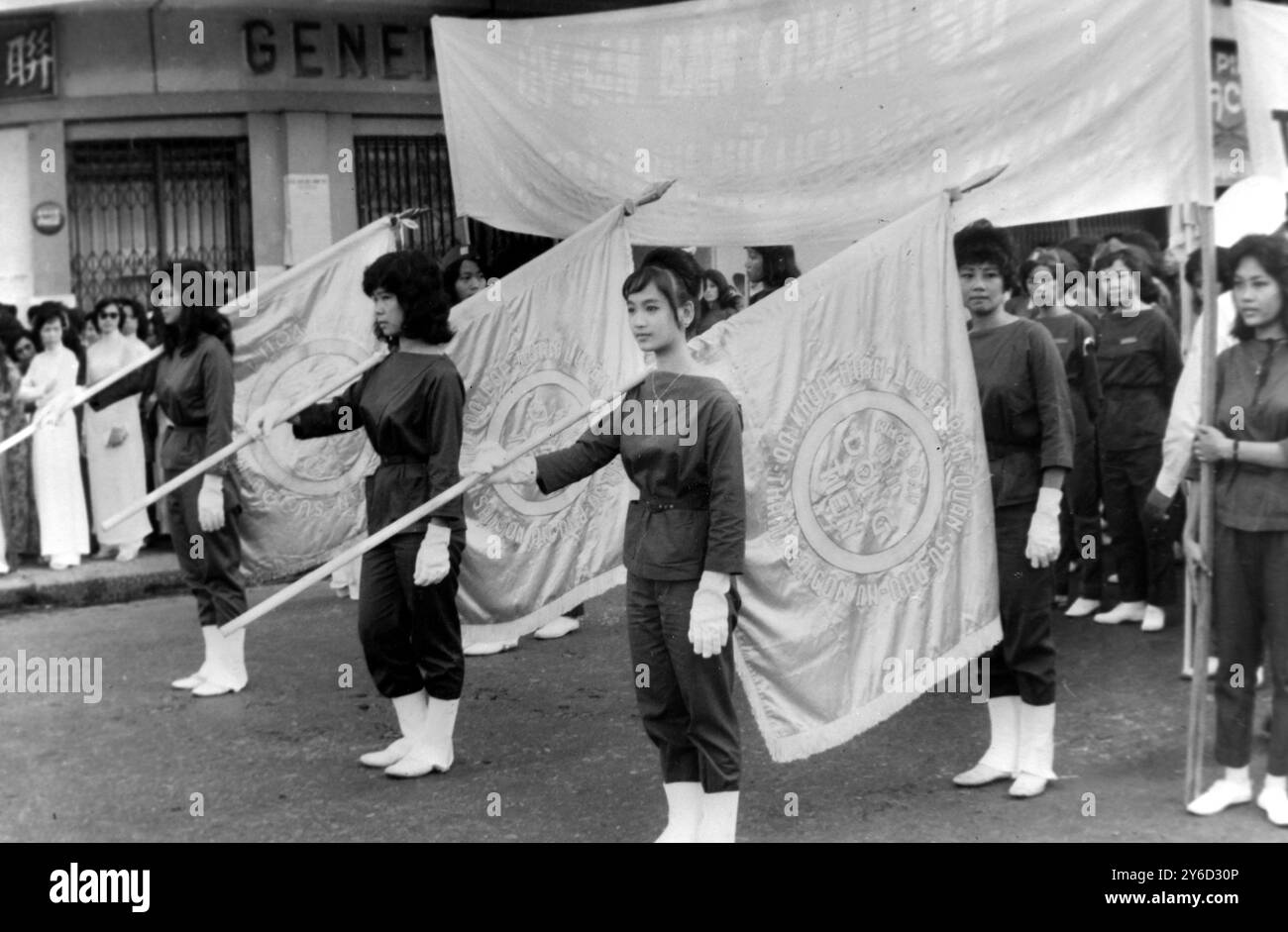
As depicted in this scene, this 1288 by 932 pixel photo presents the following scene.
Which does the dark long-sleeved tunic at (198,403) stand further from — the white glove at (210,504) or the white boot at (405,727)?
the white boot at (405,727)

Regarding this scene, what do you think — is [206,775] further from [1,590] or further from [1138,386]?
[1138,386]

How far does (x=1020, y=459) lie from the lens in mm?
5508

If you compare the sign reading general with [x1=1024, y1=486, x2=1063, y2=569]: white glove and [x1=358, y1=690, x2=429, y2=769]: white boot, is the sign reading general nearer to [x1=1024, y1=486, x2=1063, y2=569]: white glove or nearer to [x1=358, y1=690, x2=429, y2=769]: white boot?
[x1=358, y1=690, x2=429, y2=769]: white boot

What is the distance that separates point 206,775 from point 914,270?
3.37 metres

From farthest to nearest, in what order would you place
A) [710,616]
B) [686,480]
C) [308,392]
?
[308,392] < [686,480] < [710,616]

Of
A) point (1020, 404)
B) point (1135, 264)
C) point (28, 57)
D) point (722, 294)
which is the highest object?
point (28, 57)

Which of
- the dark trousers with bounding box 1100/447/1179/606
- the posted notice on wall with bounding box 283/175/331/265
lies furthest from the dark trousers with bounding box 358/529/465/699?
the posted notice on wall with bounding box 283/175/331/265

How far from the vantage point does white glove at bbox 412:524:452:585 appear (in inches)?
221

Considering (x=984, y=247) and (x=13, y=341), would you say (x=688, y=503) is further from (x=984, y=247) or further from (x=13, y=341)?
(x=13, y=341)

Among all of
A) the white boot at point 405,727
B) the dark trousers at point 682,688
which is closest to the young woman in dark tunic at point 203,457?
the white boot at point 405,727

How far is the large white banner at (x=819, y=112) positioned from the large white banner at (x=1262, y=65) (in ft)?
2.65

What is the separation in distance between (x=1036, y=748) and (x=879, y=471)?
46.7 inches

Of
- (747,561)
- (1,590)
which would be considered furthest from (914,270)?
(1,590)

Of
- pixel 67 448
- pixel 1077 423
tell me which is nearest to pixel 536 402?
pixel 1077 423
